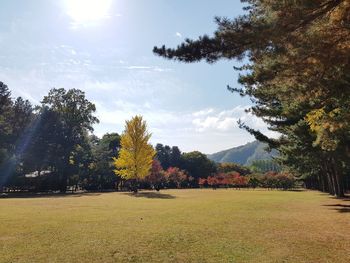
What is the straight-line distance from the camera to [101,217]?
19.0 metres

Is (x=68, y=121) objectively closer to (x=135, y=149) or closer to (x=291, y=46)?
(x=135, y=149)

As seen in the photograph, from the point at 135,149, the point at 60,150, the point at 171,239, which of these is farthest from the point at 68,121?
the point at 171,239

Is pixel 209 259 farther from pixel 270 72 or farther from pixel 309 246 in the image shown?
pixel 270 72

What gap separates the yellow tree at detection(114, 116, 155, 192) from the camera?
49.7 metres

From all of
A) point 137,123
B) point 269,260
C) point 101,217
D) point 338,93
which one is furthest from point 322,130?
point 137,123

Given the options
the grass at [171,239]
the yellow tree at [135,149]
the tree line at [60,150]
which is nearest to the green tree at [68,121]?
the tree line at [60,150]

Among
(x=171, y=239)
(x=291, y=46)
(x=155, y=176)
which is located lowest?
(x=171, y=239)

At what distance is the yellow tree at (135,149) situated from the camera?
4969 cm

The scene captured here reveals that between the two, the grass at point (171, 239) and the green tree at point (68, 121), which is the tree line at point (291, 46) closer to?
the grass at point (171, 239)

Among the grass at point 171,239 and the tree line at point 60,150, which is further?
the tree line at point 60,150

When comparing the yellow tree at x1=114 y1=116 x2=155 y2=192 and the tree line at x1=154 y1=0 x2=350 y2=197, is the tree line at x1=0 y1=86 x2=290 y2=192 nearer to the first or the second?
the yellow tree at x1=114 y1=116 x2=155 y2=192

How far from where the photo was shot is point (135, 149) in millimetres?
50281

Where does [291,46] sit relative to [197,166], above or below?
below

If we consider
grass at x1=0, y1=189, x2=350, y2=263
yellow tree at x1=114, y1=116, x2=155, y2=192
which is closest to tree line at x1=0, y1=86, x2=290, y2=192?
yellow tree at x1=114, y1=116, x2=155, y2=192
